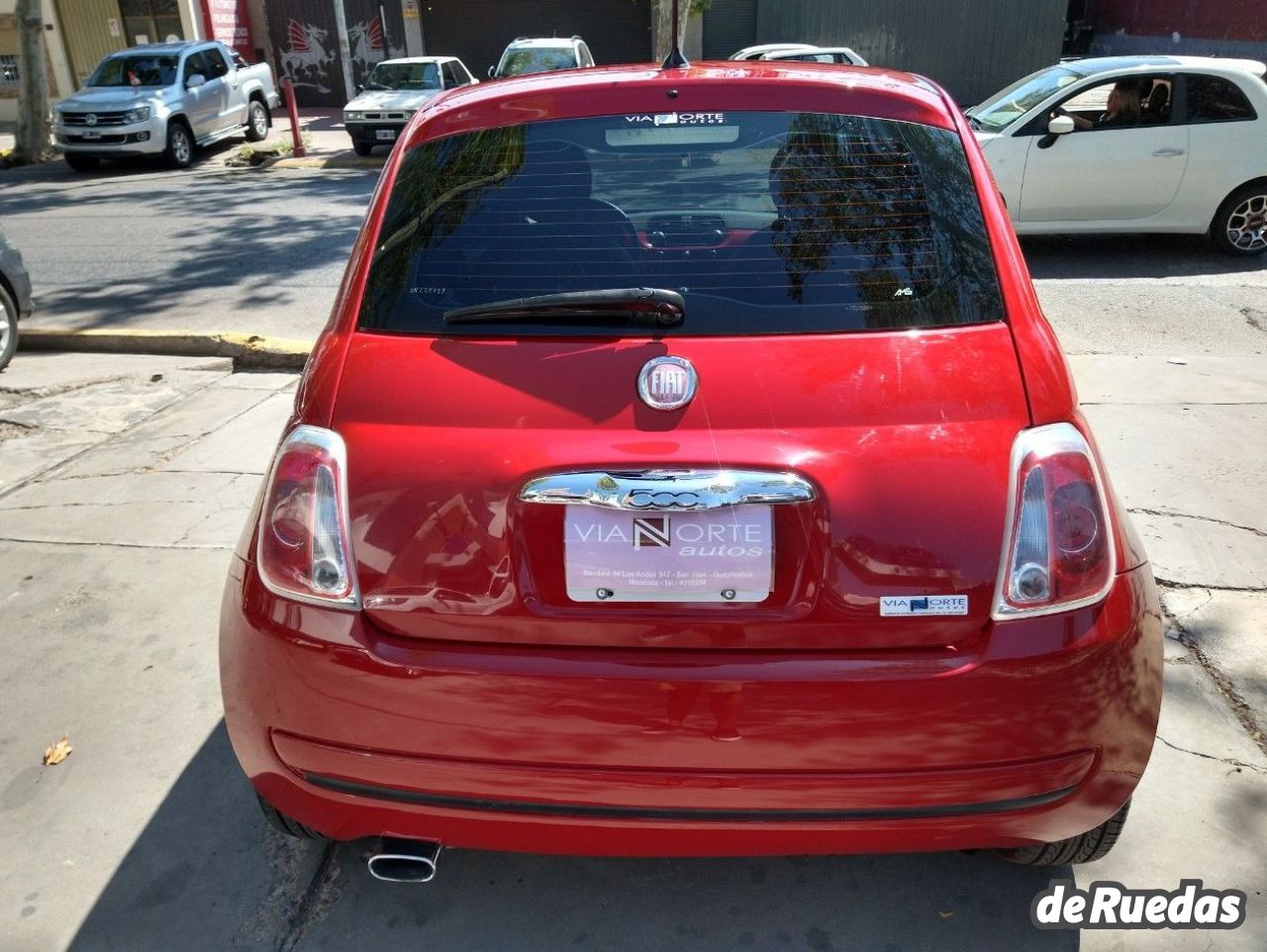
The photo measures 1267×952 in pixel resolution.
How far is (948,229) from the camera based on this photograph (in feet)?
7.25

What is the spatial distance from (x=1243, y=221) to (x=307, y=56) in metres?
26.1

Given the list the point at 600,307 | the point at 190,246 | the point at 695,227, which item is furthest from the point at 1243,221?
the point at 190,246

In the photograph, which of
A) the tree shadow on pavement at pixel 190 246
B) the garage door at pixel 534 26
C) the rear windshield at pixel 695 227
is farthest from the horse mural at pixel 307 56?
the rear windshield at pixel 695 227

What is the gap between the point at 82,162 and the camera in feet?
55.8

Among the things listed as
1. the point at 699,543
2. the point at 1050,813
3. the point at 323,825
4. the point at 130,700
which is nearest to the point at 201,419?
the point at 130,700

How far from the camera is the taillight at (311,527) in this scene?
196 cm

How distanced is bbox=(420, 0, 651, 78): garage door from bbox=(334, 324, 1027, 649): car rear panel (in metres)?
27.6

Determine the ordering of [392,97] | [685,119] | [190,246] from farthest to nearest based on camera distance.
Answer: [392,97], [190,246], [685,119]

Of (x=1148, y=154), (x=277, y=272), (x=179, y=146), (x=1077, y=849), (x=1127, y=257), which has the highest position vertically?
(x=1148, y=154)

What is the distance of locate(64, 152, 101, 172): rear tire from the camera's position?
54.9ft

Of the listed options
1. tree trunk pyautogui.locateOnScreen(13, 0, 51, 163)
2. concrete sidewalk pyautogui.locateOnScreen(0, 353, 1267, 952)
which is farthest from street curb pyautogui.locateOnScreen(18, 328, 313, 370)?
tree trunk pyautogui.locateOnScreen(13, 0, 51, 163)

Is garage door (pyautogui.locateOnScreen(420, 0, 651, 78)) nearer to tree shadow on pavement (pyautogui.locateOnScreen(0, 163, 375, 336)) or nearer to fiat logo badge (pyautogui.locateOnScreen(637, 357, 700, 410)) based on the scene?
tree shadow on pavement (pyautogui.locateOnScreen(0, 163, 375, 336))

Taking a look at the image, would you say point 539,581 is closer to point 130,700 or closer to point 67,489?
point 130,700

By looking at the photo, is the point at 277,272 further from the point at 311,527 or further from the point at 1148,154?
the point at 311,527
